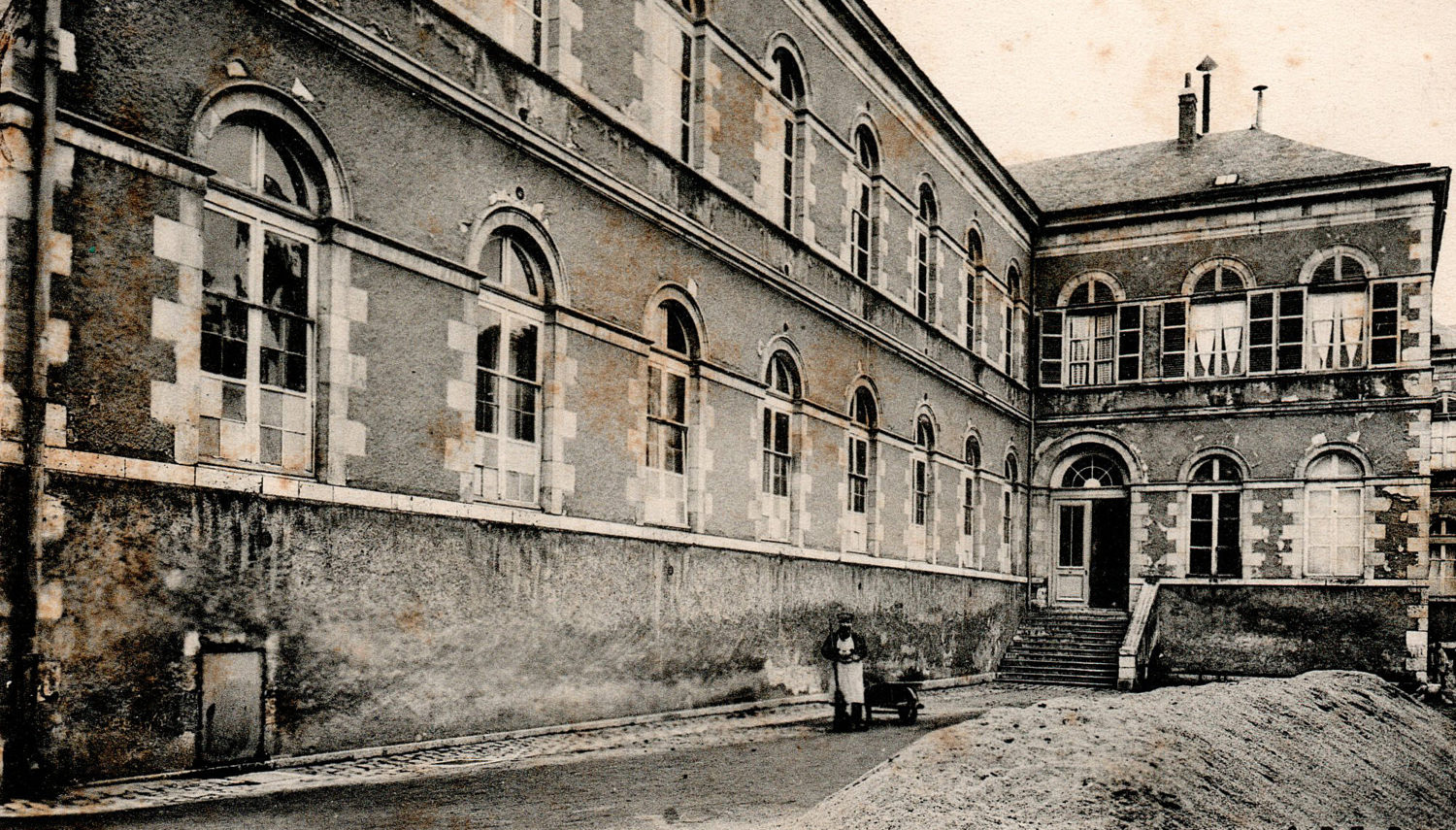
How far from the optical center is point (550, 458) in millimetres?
11523

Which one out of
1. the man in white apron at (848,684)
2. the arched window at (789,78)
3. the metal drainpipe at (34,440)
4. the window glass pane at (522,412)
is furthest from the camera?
the arched window at (789,78)

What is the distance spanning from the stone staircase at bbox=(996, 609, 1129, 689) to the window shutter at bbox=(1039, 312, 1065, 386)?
4994 millimetres

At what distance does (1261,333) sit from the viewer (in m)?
25.3

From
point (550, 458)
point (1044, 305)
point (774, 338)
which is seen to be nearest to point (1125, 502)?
point (1044, 305)

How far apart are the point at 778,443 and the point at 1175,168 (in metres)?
16.2

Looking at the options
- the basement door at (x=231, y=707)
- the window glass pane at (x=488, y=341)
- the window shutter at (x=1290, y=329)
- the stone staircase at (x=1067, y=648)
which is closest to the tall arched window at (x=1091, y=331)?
the window shutter at (x=1290, y=329)

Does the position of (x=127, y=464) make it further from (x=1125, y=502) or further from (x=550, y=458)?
(x=1125, y=502)

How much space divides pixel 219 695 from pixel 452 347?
11.2 feet

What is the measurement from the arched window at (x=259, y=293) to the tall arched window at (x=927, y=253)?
14.1 m

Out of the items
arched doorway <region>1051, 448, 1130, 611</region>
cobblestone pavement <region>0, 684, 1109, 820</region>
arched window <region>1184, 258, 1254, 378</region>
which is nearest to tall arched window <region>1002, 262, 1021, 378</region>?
arched doorway <region>1051, 448, 1130, 611</region>

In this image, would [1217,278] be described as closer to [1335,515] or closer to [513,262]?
[1335,515]

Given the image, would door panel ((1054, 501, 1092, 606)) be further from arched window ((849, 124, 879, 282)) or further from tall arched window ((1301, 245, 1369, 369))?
arched window ((849, 124, 879, 282))

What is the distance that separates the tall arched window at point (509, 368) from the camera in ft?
35.8

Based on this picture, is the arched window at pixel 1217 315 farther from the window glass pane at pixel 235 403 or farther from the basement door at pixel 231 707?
the basement door at pixel 231 707
